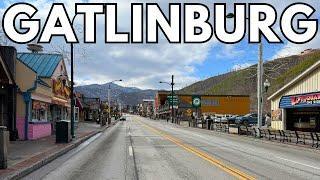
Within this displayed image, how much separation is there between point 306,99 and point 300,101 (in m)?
1.33

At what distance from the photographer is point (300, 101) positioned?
41.4 m

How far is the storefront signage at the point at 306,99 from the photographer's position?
38.1m

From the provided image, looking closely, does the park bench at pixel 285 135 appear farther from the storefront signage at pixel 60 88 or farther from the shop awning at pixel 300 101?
the storefront signage at pixel 60 88

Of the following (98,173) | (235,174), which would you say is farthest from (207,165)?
(98,173)

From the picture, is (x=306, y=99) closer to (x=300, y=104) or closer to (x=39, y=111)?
(x=300, y=104)

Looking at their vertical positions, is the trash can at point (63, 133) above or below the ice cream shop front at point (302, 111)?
below

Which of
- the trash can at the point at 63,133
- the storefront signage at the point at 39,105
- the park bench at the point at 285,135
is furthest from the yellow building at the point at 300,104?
the storefront signage at the point at 39,105

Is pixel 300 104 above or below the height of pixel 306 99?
below

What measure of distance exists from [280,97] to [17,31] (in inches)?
1104

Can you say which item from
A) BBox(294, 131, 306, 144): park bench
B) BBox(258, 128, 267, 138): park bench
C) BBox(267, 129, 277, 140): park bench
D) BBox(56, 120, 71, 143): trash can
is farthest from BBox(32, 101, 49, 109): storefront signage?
BBox(294, 131, 306, 144): park bench

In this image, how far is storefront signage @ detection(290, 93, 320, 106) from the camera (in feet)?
125

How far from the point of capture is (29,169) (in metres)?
16.2

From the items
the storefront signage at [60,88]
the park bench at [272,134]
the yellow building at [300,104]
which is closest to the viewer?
the park bench at [272,134]

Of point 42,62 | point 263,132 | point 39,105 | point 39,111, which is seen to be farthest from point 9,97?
A: point 263,132
